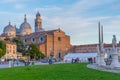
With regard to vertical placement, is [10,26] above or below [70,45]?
above

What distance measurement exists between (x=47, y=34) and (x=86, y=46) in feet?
79.8

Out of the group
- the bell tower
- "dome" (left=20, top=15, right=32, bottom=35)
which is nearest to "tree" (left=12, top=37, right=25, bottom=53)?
"dome" (left=20, top=15, right=32, bottom=35)

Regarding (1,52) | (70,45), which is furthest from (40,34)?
(1,52)

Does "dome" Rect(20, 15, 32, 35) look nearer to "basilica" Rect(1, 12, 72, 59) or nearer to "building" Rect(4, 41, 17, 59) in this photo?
"basilica" Rect(1, 12, 72, 59)

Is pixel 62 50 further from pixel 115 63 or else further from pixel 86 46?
pixel 115 63

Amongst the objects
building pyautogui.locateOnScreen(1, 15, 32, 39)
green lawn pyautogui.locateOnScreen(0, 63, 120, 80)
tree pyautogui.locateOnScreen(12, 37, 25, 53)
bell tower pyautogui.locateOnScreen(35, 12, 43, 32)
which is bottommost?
green lawn pyautogui.locateOnScreen(0, 63, 120, 80)

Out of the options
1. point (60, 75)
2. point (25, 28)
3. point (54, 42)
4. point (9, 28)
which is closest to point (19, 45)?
point (54, 42)

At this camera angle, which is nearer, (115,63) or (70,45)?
(115,63)

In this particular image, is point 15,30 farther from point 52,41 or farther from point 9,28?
point 52,41

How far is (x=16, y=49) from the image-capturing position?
11500 cm

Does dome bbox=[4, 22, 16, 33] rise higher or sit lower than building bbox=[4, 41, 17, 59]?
higher

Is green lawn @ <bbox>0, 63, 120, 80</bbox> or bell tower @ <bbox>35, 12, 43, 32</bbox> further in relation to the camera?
bell tower @ <bbox>35, 12, 43, 32</bbox>

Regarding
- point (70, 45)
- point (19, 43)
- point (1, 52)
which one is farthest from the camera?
point (70, 45)

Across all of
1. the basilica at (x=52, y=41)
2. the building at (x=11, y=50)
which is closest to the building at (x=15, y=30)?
the basilica at (x=52, y=41)
